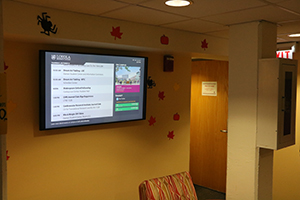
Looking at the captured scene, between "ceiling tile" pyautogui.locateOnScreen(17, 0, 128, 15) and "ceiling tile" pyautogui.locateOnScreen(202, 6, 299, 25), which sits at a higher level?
"ceiling tile" pyautogui.locateOnScreen(202, 6, 299, 25)

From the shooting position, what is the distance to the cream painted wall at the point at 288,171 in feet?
13.8

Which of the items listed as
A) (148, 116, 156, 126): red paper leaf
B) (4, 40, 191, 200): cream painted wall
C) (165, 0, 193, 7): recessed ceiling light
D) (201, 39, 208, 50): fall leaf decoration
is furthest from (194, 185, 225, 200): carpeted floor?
(165, 0, 193, 7): recessed ceiling light

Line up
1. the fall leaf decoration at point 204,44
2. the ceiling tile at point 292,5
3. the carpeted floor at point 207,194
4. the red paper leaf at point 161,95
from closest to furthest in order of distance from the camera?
the ceiling tile at point 292,5 < the fall leaf decoration at point 204,44 < the red paper leaf at point 161,95 < the carpeted floor at point 207,194

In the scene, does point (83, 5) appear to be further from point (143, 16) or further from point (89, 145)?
point (89, 145)

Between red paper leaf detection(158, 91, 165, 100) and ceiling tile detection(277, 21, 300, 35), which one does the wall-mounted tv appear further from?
ceiling tile detection(277, 21, 300, 35)

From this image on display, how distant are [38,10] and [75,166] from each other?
5.38 ft

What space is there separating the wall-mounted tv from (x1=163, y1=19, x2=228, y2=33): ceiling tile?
0.59 metres

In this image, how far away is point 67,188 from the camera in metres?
3.21

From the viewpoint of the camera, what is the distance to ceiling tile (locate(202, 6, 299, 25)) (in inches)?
97.9

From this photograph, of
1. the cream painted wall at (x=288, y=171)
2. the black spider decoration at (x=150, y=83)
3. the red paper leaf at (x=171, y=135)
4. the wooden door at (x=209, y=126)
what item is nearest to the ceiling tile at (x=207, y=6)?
the black spider decoration at (x=150, y=83)

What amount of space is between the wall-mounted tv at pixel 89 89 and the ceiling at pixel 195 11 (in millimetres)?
559

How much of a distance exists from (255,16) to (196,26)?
69 cm

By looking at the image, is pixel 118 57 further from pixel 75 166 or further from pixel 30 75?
pixel 75 166

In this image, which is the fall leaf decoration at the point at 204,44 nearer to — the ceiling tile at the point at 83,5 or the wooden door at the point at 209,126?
the wooden door at the point at 209,126
